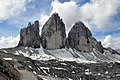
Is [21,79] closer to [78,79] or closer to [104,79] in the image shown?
[78,79]

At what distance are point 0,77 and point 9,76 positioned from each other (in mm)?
2692

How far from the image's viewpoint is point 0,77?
116 ft

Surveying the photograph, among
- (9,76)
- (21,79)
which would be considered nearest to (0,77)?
(9,76)

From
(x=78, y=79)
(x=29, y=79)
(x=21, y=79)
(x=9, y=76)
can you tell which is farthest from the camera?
(x=78, y=79)

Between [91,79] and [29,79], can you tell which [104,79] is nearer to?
[91,79]

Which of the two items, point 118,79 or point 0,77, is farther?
point 118,79

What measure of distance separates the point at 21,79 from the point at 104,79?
159557 mm

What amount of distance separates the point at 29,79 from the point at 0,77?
13590 mm

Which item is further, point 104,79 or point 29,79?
point 104,79

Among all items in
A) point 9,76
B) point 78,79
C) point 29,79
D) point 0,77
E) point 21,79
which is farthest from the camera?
point 78,79

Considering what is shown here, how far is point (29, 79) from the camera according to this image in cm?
4866

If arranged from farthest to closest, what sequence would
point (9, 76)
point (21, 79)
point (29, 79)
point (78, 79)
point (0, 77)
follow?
point (78, 79), point (29, 79), point (21, 79), point (9, 76), point (0, 77)

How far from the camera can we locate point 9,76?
1497 inches

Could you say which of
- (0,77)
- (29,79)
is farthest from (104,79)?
(0,77)
